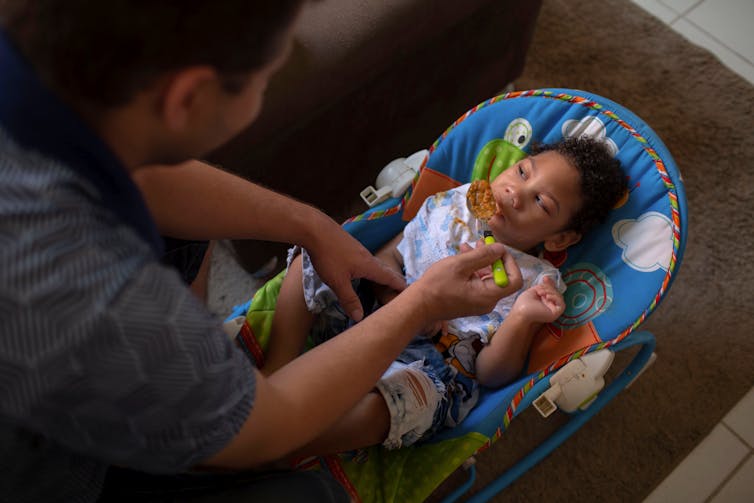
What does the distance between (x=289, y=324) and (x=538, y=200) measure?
0.51 m

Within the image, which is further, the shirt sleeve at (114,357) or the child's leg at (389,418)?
the child's leg at (389,418)

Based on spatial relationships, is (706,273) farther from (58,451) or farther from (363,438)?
(58,451)

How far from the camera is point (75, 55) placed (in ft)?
1.58

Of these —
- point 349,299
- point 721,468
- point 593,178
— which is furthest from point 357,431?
point 721,468

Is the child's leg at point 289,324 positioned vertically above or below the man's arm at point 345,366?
below

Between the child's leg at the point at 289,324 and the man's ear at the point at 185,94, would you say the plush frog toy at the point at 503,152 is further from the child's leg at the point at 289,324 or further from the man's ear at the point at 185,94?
the man's ear at the point at 185,94

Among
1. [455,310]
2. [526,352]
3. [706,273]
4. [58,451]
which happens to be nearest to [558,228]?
[526,352]

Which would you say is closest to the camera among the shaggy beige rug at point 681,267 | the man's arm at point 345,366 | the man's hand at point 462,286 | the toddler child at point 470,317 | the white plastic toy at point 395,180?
the man's arm at point 345,366

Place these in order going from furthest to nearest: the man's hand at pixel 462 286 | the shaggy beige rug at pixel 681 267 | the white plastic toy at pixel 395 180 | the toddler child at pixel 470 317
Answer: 1. the shaggy beige rug at pixel 681 267
2. the white plastic toy at pixel 395 180
3. the toddler child at pixel 470 317
4. the man's hand at pixel 462 286

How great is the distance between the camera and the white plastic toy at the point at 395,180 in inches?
50.4

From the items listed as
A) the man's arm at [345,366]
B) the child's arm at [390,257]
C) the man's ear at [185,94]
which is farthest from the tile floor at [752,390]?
the man's ear at [185,94]

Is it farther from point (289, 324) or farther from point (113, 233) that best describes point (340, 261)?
point (113, 233)

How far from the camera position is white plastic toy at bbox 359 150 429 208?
50.4 inches

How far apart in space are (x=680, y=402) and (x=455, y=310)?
2.73 feet
